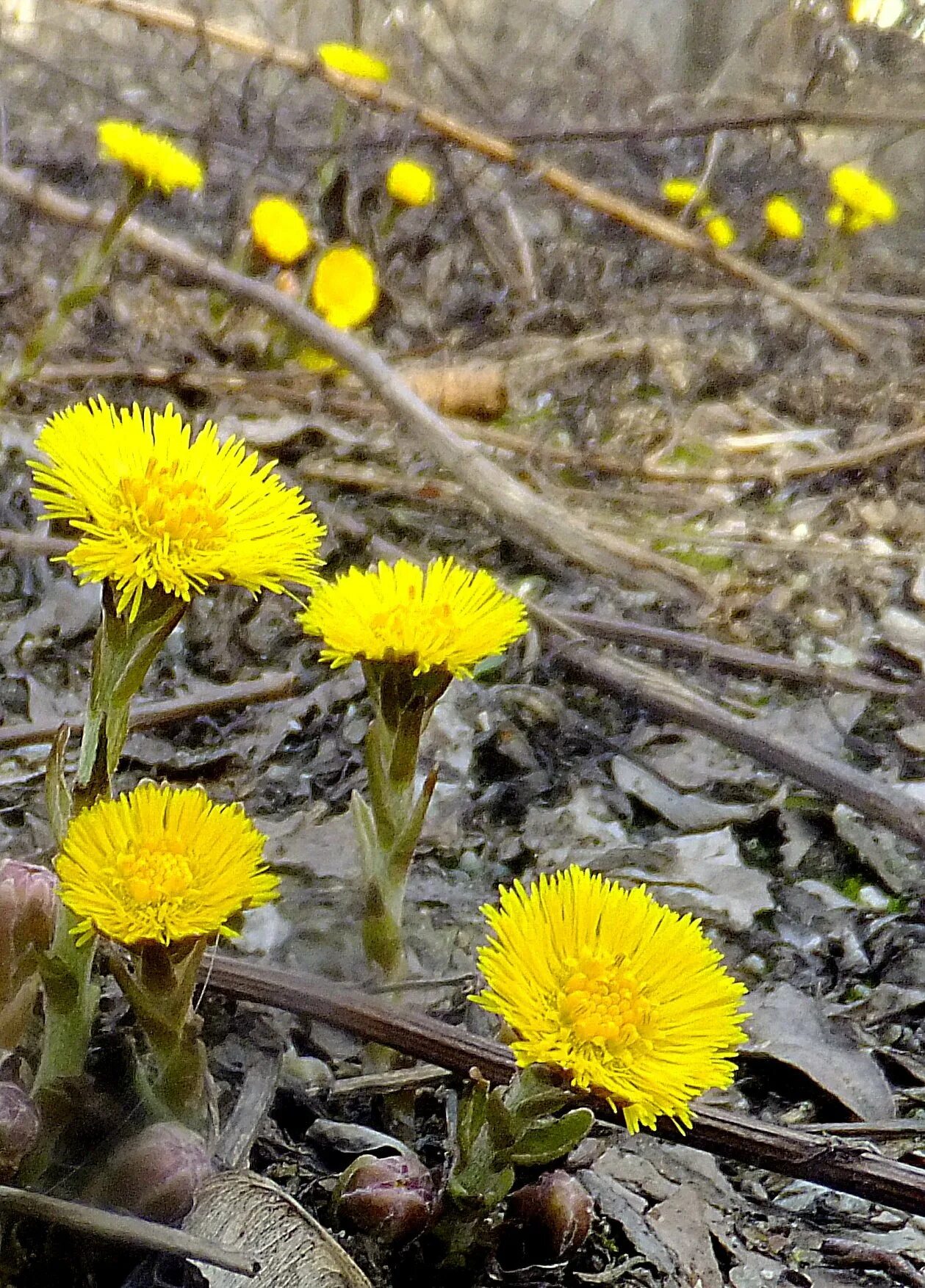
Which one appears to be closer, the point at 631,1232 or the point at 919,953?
the point at 631,1232

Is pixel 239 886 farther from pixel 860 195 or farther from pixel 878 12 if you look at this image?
pixel 878 12

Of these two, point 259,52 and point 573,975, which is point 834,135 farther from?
point 573,975

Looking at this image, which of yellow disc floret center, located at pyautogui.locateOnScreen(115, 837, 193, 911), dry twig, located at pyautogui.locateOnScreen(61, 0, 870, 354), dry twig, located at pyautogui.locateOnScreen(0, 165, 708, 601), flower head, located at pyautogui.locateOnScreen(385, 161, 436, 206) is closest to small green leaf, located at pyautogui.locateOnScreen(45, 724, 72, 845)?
yellow disc floret center, located at pyautogui.locateOnScreen(115, 837, 193, 911)

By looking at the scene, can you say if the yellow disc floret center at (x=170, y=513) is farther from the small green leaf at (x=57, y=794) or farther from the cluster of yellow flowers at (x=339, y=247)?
the cluster of yellow flowers at (x=339, y=247)

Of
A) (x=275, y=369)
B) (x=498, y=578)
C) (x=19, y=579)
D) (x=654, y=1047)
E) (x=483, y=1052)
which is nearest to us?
(x=654, y=1047)

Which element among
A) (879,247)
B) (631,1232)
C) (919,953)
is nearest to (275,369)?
(919,953)

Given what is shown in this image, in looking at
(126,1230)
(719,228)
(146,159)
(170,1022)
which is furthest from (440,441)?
(719,228)

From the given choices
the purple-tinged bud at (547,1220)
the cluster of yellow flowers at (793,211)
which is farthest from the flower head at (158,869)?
the cluster of yellow flowers at (793,211)
